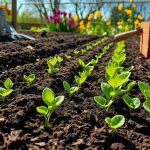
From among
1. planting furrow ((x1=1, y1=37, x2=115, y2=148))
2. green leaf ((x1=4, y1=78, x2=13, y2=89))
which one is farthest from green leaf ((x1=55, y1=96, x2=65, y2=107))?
green leaf ((x1=4, y1=78, x2=13, y2=89))

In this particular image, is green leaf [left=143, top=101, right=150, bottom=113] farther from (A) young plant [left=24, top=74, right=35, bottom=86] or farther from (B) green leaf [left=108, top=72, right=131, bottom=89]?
(A) young plant [left=24, top=74, right=35, bottom=86]

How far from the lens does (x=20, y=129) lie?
5.06 ft

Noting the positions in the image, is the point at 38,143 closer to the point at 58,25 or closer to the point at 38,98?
Result: the point at 38,98

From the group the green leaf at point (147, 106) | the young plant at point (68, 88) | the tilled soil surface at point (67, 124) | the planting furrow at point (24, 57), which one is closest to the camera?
the tilled soil surface at point (67, 124)

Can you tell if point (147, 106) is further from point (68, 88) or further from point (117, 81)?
point (68, 88)

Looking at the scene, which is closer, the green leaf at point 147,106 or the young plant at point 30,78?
the green leaf at point 147,106

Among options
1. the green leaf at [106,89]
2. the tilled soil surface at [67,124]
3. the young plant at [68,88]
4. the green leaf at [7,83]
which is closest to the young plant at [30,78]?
the tilled soil surface at [67,124]

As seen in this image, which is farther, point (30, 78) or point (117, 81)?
point (30, 78)

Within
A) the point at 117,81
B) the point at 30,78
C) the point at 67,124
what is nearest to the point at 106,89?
the point at 117,81

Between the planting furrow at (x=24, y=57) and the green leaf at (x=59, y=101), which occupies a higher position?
the green leaf at (x=59, y=101)

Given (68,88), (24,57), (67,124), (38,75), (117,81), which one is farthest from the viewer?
(24,57)

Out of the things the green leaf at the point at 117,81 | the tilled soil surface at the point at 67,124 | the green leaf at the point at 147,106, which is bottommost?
the tilled soil surface at the point at 67,124

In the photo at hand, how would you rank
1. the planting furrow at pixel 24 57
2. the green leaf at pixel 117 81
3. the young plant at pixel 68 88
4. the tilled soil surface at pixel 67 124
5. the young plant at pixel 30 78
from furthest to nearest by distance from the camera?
1. the planting furrow at pixel 24 57
2. the young plant at pixel 30 78
3. the young plant at pixel 68 88
4. the green leaf at pixel 117 81
5. the tilled soil surface at pixel 67 124

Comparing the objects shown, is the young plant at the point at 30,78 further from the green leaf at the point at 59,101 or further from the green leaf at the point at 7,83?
the green leaf at the point at 59,101
